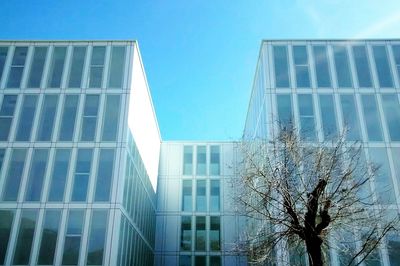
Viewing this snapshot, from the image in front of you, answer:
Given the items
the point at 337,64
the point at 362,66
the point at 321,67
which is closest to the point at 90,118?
the point at 321,67

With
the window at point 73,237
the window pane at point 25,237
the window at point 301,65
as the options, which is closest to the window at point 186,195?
the window at point 301,65

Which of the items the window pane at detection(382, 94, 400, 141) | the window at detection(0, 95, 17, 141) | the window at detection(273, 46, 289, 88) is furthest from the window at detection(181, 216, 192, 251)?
the window pane at detection(382, 94, 400, 141)

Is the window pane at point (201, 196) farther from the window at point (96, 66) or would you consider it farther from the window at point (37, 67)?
A: the window at point (37, 67)

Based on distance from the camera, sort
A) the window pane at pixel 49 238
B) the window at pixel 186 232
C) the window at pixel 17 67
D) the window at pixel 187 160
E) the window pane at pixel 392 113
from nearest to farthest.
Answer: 1. the window pane at pixel 49 238
2. the window at pixel 17 67
3. the window pane at pixel 392 113
4. the window at pixel 186 232
5. the window at pixel 187 160

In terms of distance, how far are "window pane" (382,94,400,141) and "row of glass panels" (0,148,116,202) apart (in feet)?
60.1

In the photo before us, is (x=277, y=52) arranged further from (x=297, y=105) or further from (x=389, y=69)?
(x=389, y=69)

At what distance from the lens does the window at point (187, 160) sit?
137 feet

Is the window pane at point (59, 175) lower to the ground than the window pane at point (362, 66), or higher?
lower

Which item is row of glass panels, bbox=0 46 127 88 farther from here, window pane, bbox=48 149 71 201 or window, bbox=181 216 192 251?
window, bbox=181 216 192 251

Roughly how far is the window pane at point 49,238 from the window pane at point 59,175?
37.4 inches

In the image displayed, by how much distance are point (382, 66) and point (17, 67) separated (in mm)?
24912

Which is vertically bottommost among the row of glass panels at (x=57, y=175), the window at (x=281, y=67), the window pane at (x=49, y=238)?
the window pane at (x=49, y=238)

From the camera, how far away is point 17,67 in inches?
1128

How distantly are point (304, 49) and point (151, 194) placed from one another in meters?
17.3
